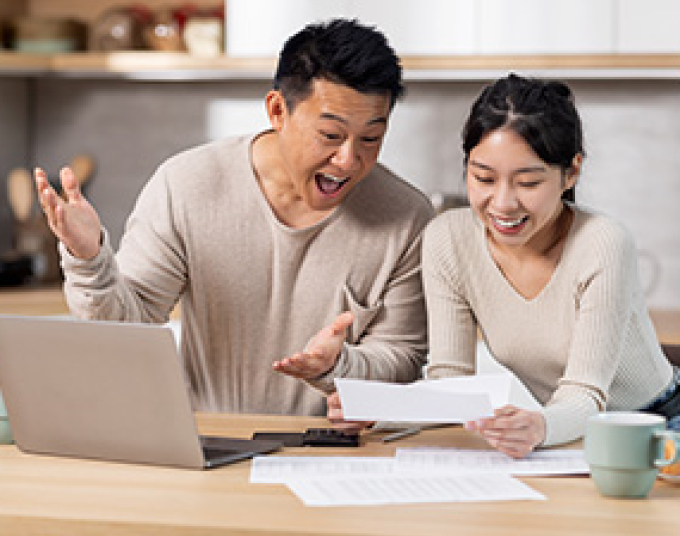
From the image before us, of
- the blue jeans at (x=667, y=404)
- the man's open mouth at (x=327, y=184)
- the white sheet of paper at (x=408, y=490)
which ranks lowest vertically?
the blue jeans at (x=667, y=404)

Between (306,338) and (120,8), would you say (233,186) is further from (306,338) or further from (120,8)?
(120,8)

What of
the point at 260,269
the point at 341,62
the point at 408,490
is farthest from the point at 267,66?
the point at 408,490

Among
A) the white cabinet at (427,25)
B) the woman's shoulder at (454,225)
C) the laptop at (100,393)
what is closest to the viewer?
the laptop at (100,393)

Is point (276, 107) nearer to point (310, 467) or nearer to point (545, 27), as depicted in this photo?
point (310, 467)

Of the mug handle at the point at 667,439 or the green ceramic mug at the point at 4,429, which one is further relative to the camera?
the green ceramic mug at the point at 4,429

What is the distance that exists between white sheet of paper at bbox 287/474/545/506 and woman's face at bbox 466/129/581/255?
1.63 feet

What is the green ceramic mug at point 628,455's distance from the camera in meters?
1.41

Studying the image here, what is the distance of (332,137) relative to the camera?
2041 mm

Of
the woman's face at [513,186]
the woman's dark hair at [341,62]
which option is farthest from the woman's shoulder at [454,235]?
the woman's dark hair at [341,62]

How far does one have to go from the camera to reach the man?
6.98ft

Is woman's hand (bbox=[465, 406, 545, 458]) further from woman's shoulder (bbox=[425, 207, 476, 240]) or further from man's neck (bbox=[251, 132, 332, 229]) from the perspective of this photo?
man's neck (bbox=[251, 132, 332, 229])

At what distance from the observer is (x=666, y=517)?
1.35 meters

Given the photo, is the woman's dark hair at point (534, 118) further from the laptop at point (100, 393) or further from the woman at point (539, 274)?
the laptop at point (100, 393)

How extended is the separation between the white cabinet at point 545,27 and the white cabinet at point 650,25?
0.04m
